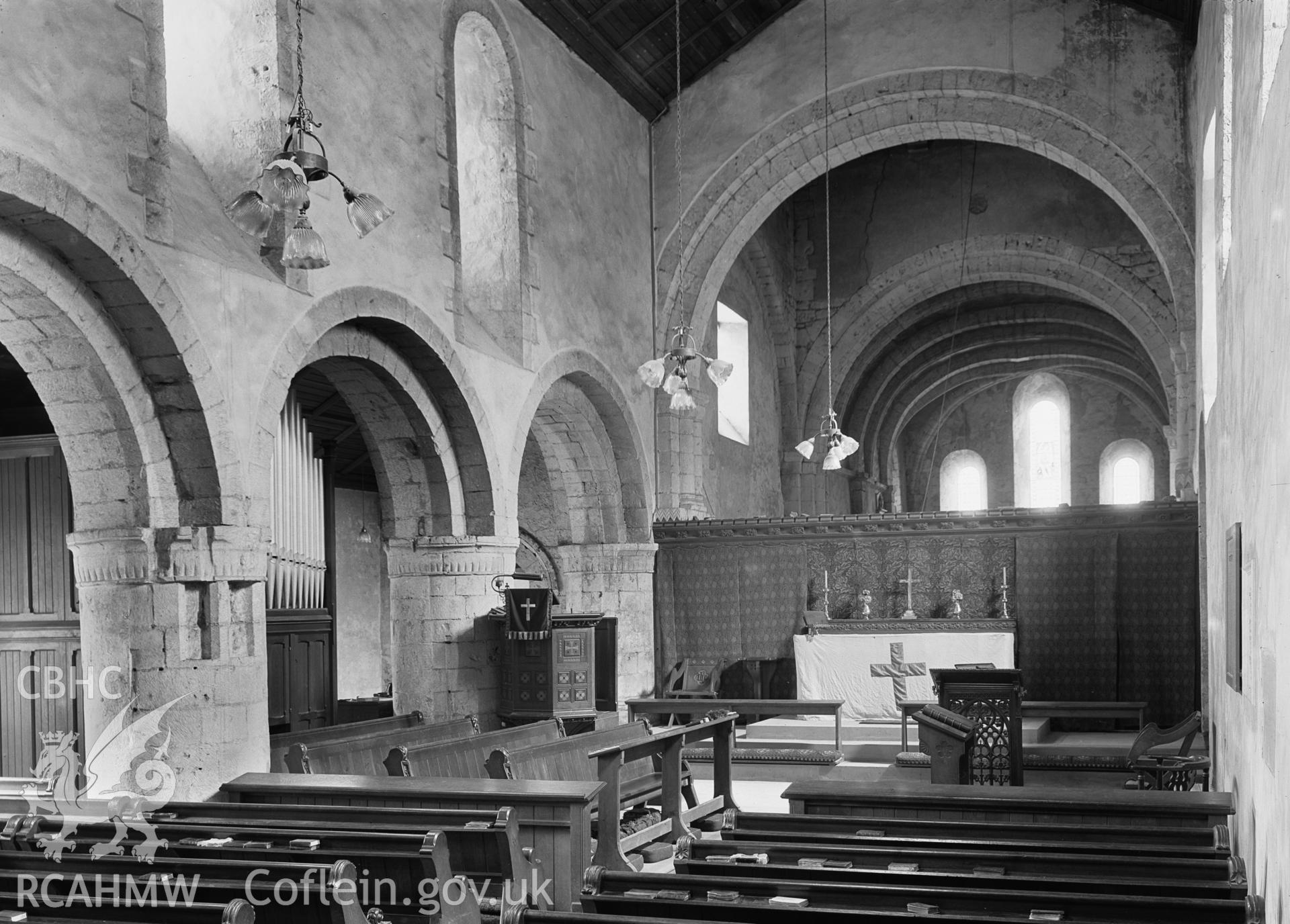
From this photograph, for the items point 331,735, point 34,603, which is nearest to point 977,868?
point 331,735

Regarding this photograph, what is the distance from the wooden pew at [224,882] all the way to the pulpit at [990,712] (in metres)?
4.72

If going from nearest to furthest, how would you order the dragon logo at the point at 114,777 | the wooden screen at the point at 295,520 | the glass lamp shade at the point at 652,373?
the dragon logo at the point at 114,777, the glass lamp shade at the point at 652,373, the wooden screen at the point at 295,520

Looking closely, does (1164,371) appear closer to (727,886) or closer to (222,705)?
(222,705)

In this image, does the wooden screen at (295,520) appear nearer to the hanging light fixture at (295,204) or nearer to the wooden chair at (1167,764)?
the hanging light fixture at (295,204)

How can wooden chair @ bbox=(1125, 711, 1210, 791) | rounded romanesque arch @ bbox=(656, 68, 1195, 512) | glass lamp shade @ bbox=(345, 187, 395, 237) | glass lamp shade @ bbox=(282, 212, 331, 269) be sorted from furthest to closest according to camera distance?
rounded romanesque arch @ bbox=(656, 68, 1195, 512)
wooden chair @ bbox=(1125, 711, 1210, 791)
glass lamp shade @ bbox=(345, 187, 395, 237)
glass lamp shade @ bbox=(282, 212, 331, 269)

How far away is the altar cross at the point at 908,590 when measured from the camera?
44.1ft

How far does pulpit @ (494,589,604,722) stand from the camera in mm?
10312

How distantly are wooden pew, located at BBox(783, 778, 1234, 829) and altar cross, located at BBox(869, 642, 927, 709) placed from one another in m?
6.46

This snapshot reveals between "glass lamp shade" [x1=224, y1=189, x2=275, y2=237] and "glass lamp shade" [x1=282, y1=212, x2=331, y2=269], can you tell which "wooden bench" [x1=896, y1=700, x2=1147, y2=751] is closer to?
"glass lamp shade" [x1=282, y1=212, x2=331, y2=269]

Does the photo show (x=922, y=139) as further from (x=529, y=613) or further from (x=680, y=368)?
(x=529, y=613)

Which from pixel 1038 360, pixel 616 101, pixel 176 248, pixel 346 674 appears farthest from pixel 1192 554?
pixel 1038 360

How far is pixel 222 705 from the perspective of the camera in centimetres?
748

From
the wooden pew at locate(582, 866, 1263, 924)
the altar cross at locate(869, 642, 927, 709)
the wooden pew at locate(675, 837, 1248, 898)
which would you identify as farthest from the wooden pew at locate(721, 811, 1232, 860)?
the altar cross at locate(869, 642, 927, 709)

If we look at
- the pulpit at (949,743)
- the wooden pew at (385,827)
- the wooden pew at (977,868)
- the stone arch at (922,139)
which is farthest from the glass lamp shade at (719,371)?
the stone arch at (922,139)
